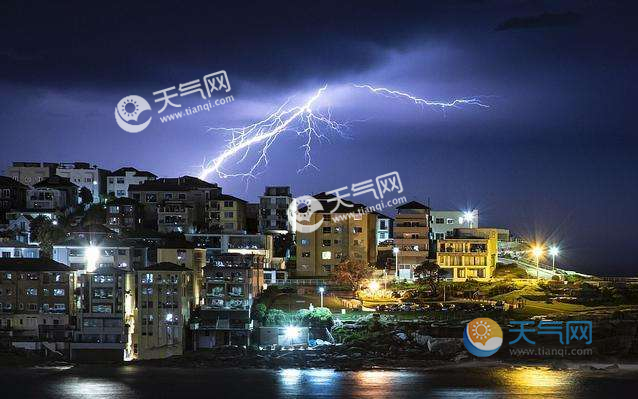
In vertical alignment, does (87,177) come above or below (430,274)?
above

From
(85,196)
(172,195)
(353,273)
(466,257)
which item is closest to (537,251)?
(466,257)

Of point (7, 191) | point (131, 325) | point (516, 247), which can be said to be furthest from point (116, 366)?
point (516, 247)

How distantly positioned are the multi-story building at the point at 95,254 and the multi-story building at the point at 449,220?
1633 cm

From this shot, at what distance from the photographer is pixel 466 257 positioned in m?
45.4

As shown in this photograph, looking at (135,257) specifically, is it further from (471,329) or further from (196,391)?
(471,329)

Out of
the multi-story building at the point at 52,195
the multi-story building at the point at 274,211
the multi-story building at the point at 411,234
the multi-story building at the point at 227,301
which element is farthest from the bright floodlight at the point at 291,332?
the multi-story building at the point at 52,195

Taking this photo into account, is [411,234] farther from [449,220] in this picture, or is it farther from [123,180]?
[123,180]

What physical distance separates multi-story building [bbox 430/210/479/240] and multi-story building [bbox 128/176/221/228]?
11689 millimetres

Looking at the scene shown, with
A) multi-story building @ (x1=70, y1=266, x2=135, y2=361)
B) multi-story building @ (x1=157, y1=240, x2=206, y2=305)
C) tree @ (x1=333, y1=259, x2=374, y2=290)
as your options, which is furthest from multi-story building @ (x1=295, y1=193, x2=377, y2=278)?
multi-story building @ (x1=70, y1=266, x2=135, y2=361)

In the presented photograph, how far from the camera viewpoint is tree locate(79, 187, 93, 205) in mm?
53188

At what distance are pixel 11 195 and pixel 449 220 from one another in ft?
75.1

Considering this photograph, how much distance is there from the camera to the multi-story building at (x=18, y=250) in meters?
44.3

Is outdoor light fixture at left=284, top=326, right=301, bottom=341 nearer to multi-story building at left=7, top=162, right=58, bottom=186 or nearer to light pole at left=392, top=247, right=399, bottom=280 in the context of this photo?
light pole at left=392, top=247, right=399, bottom=280

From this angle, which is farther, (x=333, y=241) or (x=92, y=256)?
(x=333, y=241)
